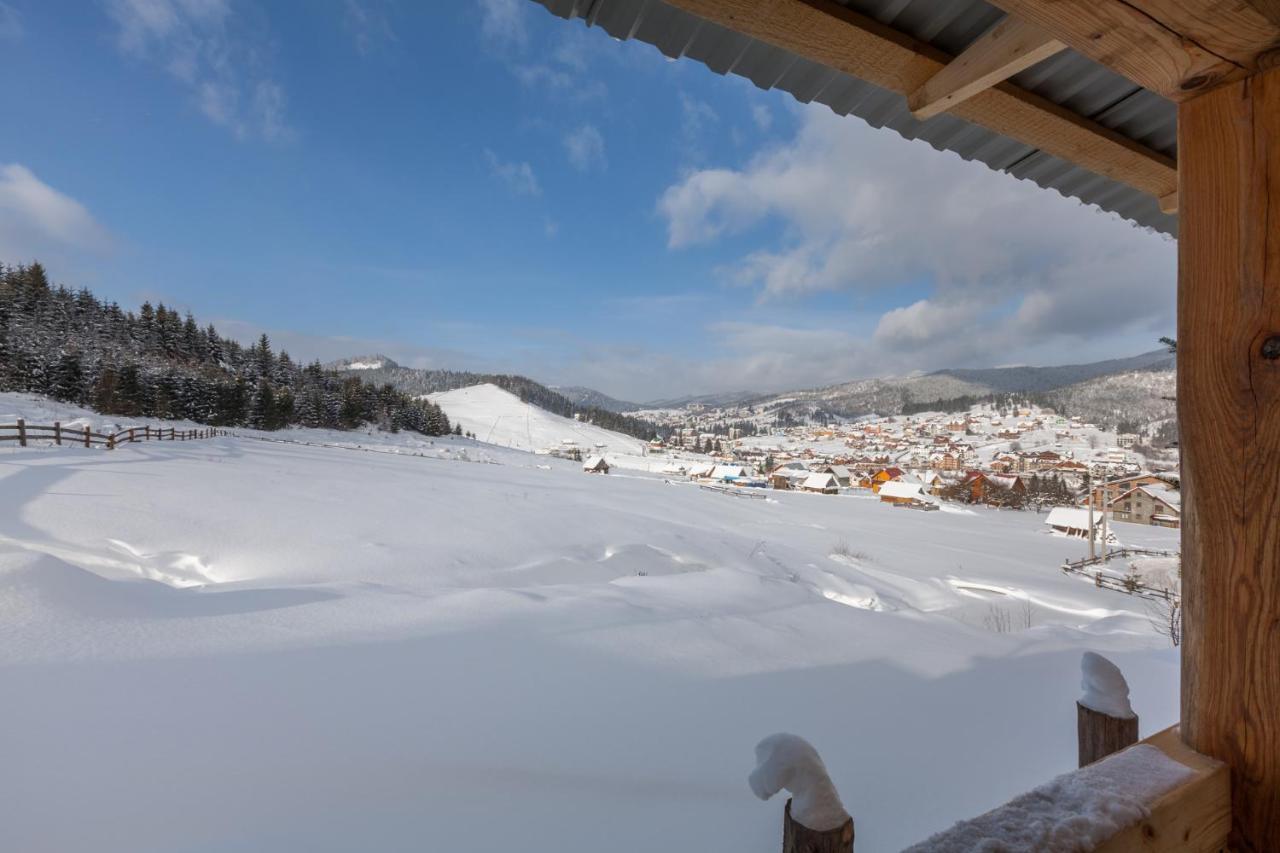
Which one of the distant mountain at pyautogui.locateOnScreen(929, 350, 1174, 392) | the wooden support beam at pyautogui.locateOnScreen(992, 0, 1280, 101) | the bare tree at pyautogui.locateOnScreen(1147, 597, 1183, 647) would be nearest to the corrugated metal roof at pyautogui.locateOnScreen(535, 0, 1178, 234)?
the wooden support beam at pyautogui.locateOnScreen(992, 0, 1280, 101)

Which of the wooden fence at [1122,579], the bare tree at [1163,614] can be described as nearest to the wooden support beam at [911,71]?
the bare tree at [1163,614]

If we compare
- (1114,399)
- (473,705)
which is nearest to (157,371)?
(473,705)

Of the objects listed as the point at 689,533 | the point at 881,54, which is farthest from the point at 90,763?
the point at 689,533

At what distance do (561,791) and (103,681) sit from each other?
2056 mm

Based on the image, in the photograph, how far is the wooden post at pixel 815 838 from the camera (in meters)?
0.74

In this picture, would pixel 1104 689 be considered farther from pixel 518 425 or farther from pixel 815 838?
pixel 518 425

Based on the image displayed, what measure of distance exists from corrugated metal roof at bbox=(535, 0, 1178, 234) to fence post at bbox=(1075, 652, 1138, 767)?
6.07 feet

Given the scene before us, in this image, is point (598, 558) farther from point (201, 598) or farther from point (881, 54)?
point (881, 54)

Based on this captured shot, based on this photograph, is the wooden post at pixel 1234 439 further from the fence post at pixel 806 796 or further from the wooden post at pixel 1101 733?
the fence post at pixel 806 796

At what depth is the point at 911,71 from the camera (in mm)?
1710

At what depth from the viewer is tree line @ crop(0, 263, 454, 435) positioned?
1194 inches

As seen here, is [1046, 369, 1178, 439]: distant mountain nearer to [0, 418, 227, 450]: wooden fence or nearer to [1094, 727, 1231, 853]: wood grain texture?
[1094, 727, 1231, 853]: wood grain texture

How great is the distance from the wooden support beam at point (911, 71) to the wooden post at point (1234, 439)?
0.85m

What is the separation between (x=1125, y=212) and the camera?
2.79 m
